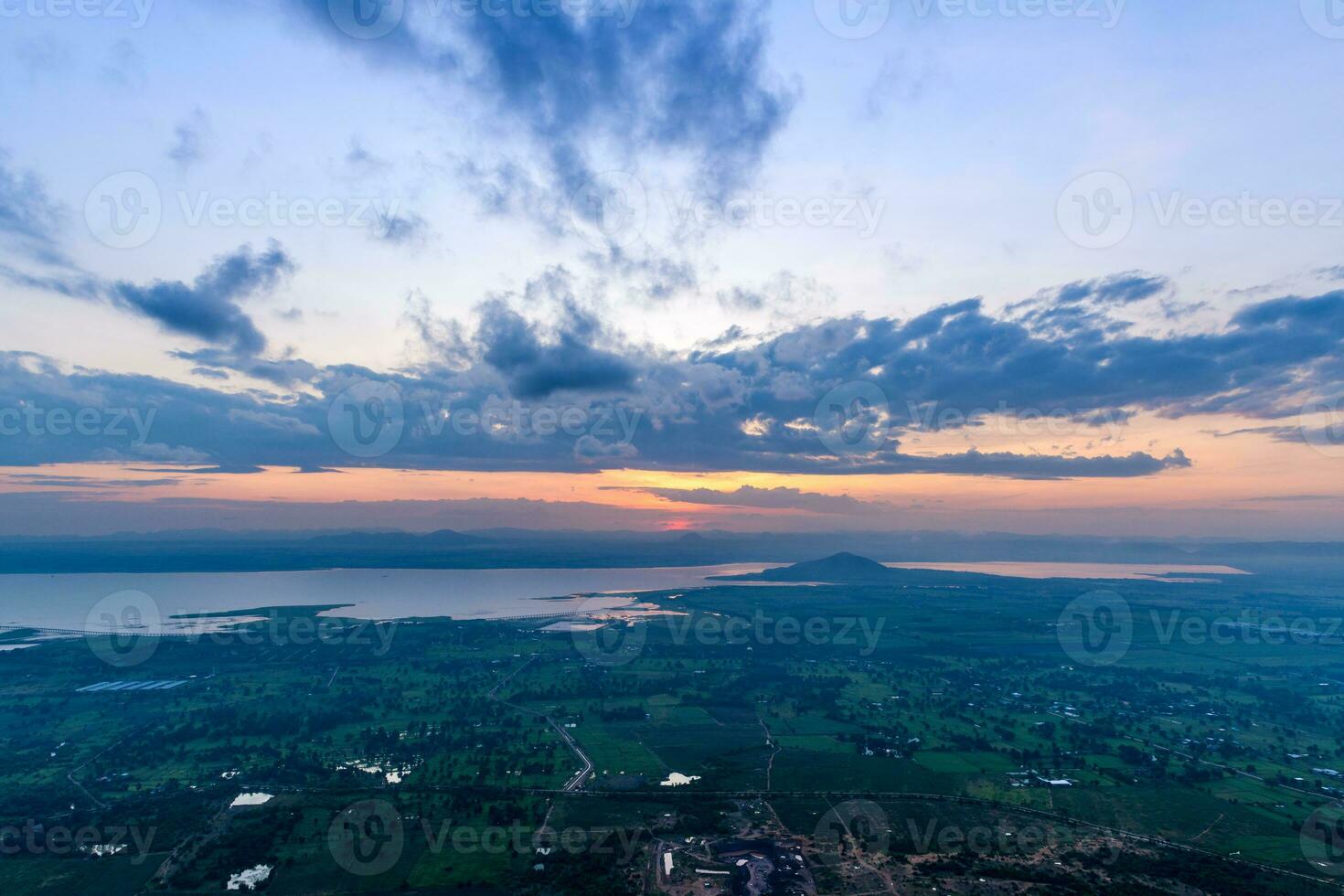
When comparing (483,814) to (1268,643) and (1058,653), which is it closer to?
(1058,653)

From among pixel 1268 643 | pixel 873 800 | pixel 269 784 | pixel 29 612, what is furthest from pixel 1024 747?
pixel 29 612
